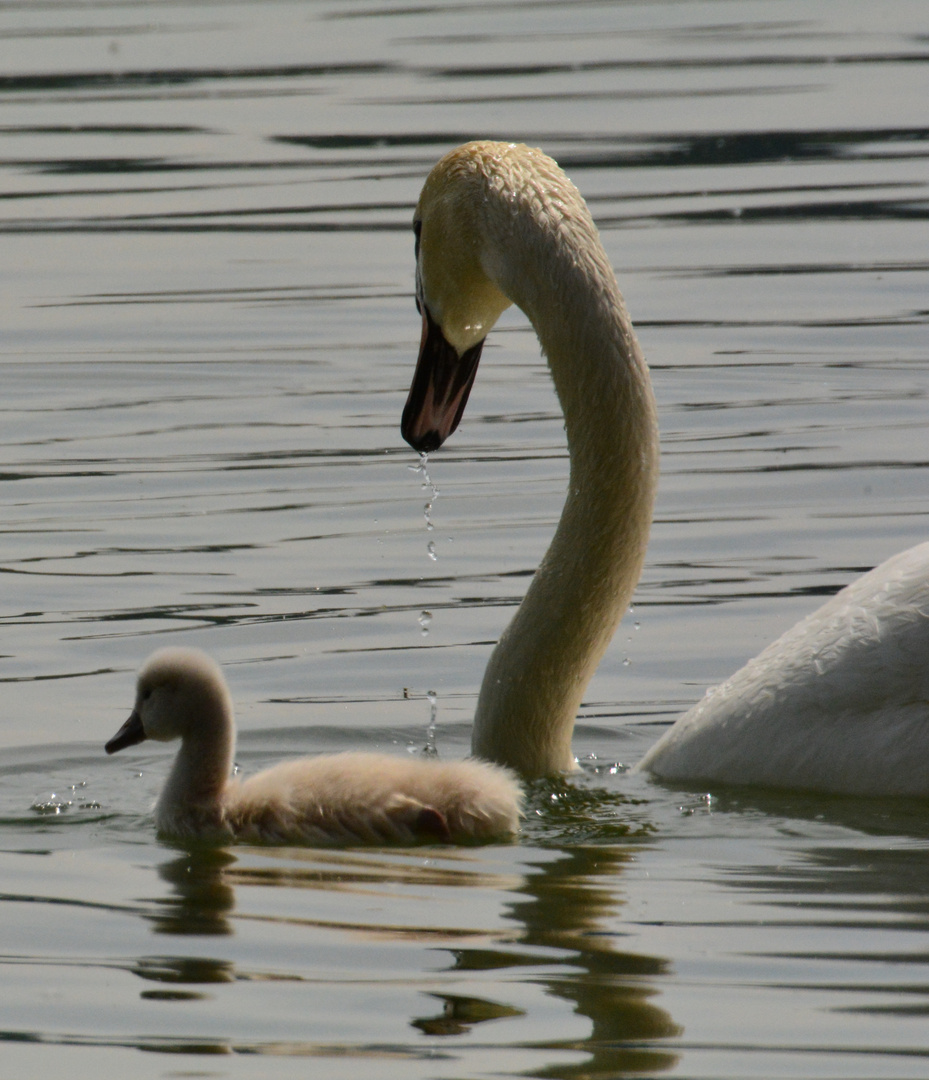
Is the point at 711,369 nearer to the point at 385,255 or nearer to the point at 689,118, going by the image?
the point at 385,255

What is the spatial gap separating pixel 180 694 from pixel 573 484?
1307 millimetres

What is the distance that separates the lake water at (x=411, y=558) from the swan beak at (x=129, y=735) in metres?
0.16

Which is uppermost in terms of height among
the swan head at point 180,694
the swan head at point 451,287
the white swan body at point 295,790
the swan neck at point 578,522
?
the swan head at point 451,287

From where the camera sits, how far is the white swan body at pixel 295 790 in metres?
5.82

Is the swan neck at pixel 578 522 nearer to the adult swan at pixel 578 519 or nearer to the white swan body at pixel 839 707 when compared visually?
the adult swan at pixel 578 519

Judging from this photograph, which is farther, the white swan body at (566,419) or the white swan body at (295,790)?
the white swan body at (566,419)

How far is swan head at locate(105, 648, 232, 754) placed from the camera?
613 cm

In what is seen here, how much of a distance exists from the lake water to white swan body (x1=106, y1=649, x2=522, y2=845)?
0.29ft

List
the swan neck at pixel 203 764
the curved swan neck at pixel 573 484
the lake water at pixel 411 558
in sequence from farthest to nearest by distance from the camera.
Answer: the curved swan neck at pixel 573 484 < the swan neck at pixel 203 764 < the lake water at pixel 411 558

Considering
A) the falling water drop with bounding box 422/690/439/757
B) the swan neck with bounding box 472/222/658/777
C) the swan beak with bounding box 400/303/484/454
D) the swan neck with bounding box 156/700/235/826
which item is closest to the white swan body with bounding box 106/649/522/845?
the swan neck with bounding box 156/700/235/826

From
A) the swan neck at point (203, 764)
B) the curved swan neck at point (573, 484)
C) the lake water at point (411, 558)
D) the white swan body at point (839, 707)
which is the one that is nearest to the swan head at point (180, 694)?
the swan neck at point (203, 764)

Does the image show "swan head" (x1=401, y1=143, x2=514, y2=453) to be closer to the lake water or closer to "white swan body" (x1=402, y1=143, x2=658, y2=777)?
"white swan body" (x1=402, y1=143, x2=658, y2=777)

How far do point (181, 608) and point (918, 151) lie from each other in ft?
40.4

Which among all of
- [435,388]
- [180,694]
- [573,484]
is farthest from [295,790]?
[435,388]
